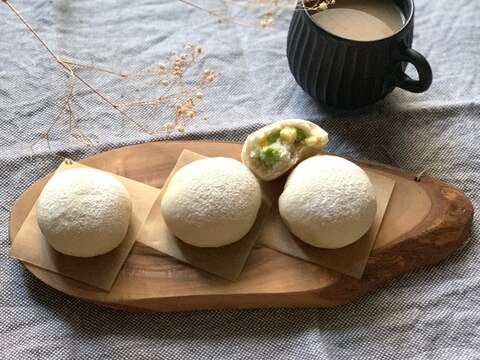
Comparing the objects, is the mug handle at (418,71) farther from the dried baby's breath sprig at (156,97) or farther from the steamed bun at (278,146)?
the dried baby's breath sprig at (156,97)

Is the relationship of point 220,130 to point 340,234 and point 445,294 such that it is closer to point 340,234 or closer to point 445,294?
point 340,234

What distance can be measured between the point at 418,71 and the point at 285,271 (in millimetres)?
300

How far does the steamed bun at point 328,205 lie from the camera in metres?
0.62

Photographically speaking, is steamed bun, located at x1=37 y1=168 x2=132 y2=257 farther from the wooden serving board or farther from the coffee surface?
the coffee surface

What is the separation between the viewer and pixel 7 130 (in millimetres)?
784

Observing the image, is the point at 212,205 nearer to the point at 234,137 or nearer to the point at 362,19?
the point at 234,137

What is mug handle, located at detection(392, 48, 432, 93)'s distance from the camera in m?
0.69

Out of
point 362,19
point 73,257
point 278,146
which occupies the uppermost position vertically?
point 362,19

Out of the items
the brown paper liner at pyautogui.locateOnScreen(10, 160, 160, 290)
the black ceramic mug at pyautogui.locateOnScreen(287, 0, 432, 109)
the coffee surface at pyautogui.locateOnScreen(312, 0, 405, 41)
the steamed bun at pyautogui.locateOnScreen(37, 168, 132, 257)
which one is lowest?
the brown paper liner at pyautogui.locateOnScreen(10, 160, 160, 290)

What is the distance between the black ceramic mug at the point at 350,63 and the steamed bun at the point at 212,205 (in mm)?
192

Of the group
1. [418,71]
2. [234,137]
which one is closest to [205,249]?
[234,137]

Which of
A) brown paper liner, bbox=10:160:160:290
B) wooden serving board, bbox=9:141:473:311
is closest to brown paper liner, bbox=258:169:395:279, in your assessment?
wooden serving board, bbox=9:141:473:311

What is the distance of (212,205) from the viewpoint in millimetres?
622

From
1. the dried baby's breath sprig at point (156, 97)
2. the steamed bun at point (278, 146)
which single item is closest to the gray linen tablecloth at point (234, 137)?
the dried baby's breath sprig at point (156, 97)
